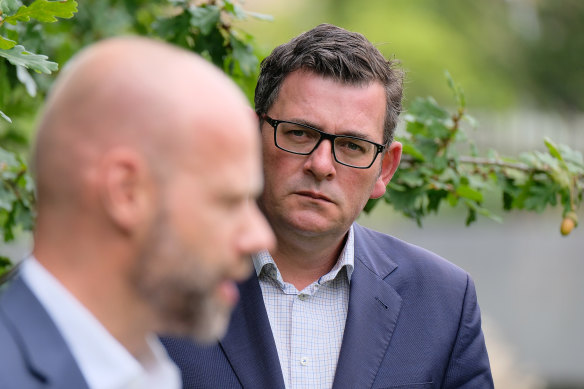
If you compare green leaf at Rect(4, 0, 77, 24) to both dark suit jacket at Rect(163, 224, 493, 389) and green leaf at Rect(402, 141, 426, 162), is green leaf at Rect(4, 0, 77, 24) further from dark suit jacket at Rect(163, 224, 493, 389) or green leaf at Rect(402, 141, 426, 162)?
green leaf at Rect(402, 141, 426, 162)

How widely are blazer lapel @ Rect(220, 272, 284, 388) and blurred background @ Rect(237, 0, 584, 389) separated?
4.23 feet

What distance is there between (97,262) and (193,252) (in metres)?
0.15

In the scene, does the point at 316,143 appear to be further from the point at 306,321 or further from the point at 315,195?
the point at 306,321

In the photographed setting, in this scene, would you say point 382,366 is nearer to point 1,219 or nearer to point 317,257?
point 317,257

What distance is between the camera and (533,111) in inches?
852

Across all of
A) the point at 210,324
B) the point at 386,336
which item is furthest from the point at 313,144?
the point at 210,324

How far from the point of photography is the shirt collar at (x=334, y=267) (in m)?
2.92

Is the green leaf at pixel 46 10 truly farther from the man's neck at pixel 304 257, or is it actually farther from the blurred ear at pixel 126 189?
the blurred ear at pixel 126 189

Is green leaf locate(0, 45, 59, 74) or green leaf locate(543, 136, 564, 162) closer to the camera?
green leaf locate(0, 45, 59, 74)

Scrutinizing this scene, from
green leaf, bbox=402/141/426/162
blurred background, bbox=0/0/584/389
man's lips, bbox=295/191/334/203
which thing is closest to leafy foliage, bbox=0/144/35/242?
blurred background, bbox=0/0/584/389

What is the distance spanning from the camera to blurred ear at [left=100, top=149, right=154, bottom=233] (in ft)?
4.13

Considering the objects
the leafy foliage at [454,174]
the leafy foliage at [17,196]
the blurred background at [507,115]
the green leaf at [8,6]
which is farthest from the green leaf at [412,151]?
the green leaf at [8,6]

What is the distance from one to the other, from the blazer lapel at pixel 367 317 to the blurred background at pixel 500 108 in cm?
78

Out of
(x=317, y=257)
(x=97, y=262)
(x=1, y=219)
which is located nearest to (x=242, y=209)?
(x=97, y=262)
